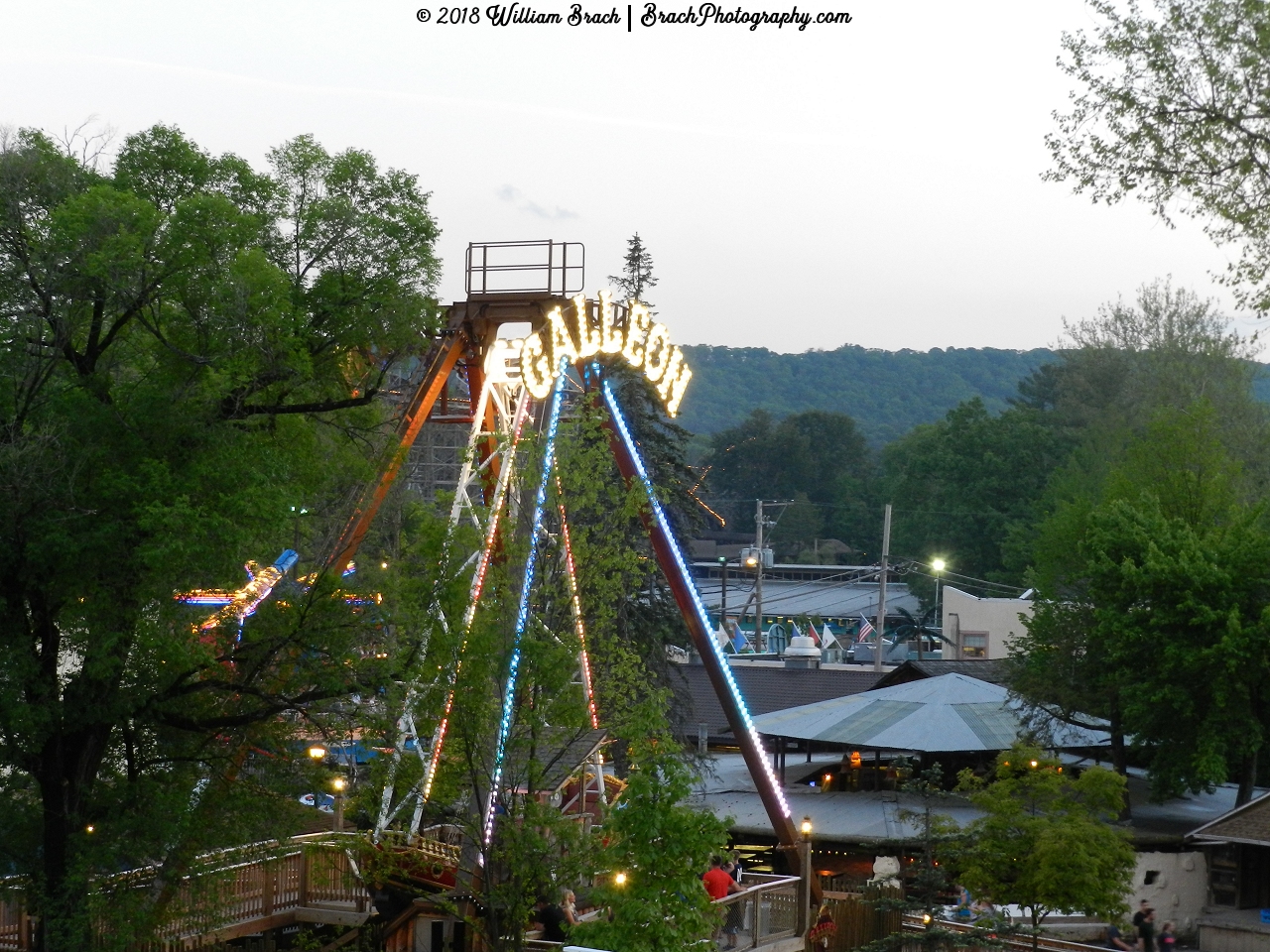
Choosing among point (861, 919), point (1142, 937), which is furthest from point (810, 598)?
point (861, 919)

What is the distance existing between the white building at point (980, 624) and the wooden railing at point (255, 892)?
33429 millimetres

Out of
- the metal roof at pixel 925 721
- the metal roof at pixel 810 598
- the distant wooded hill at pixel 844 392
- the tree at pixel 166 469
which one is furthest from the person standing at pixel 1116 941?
the distant wooded hill at pixel 844 392

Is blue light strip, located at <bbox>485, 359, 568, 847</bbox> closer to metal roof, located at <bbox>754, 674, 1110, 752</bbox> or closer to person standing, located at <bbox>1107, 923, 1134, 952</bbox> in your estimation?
person standing, located at <bbox>1107, 923, 1134, 952</bbox>

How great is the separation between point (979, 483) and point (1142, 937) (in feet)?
186

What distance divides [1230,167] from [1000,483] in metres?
64.2

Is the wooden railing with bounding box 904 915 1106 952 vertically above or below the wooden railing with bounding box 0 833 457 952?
below

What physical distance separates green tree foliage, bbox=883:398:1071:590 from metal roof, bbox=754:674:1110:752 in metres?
37.7

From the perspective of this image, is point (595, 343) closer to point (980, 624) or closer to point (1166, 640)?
point (1166, 640)

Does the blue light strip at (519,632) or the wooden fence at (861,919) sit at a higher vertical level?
the blue light strip at (519,632)

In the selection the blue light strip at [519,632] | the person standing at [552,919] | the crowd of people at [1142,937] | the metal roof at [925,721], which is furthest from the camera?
the metal roof at [925,721]

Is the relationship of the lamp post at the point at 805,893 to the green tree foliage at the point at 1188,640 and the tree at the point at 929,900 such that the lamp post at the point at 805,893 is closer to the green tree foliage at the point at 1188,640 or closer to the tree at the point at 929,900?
the tree at the point at 929,900

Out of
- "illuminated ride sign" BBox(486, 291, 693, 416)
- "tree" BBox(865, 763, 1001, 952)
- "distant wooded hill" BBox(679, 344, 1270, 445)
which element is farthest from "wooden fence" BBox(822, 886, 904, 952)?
"distant wooded hill" BBox(679, 344, 1270, 445)

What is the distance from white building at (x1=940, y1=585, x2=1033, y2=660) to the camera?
5112 cm

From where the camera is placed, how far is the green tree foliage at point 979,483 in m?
77.1
